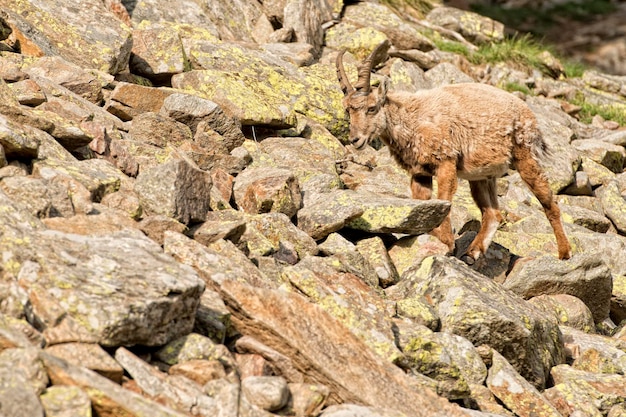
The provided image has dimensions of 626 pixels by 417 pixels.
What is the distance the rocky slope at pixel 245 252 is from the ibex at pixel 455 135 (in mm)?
631

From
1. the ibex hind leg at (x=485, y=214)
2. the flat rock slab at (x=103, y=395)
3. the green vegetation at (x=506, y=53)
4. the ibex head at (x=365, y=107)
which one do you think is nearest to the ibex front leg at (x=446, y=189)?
the ibex hind leg at (x=485, y=214)

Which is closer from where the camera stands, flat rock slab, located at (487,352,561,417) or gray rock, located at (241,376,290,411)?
gray rock, located at (241,376,290,411)

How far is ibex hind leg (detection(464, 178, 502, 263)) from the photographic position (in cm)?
1390

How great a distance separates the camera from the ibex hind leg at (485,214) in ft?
45.6

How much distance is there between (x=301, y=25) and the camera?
65.8 feet

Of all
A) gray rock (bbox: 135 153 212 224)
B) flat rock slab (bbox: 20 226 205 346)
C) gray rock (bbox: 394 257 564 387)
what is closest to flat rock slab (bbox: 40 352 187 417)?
flat rock slab (bbox: 20 226 205 346)

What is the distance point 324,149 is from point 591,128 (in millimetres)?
10570

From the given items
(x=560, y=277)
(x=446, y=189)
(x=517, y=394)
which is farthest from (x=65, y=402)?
(x=446, y=189)

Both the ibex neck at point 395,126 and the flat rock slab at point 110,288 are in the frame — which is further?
the ibex neck at point 395,126

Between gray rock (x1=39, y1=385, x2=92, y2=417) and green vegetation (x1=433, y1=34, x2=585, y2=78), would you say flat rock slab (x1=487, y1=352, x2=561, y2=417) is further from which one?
green vegetation (x1=433, y1=34, x2=585, y2=78)

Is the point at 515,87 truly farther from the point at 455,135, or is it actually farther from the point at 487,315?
the point at 487,315

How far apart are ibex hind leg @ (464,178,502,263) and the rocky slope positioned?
0.23 metres

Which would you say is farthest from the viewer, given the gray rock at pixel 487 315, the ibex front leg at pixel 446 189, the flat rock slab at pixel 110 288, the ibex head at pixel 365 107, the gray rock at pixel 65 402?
the ibex head at pixel 365 107

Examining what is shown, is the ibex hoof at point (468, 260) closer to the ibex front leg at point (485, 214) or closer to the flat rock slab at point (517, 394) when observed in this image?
the ibex front leg at point (485, 214)
